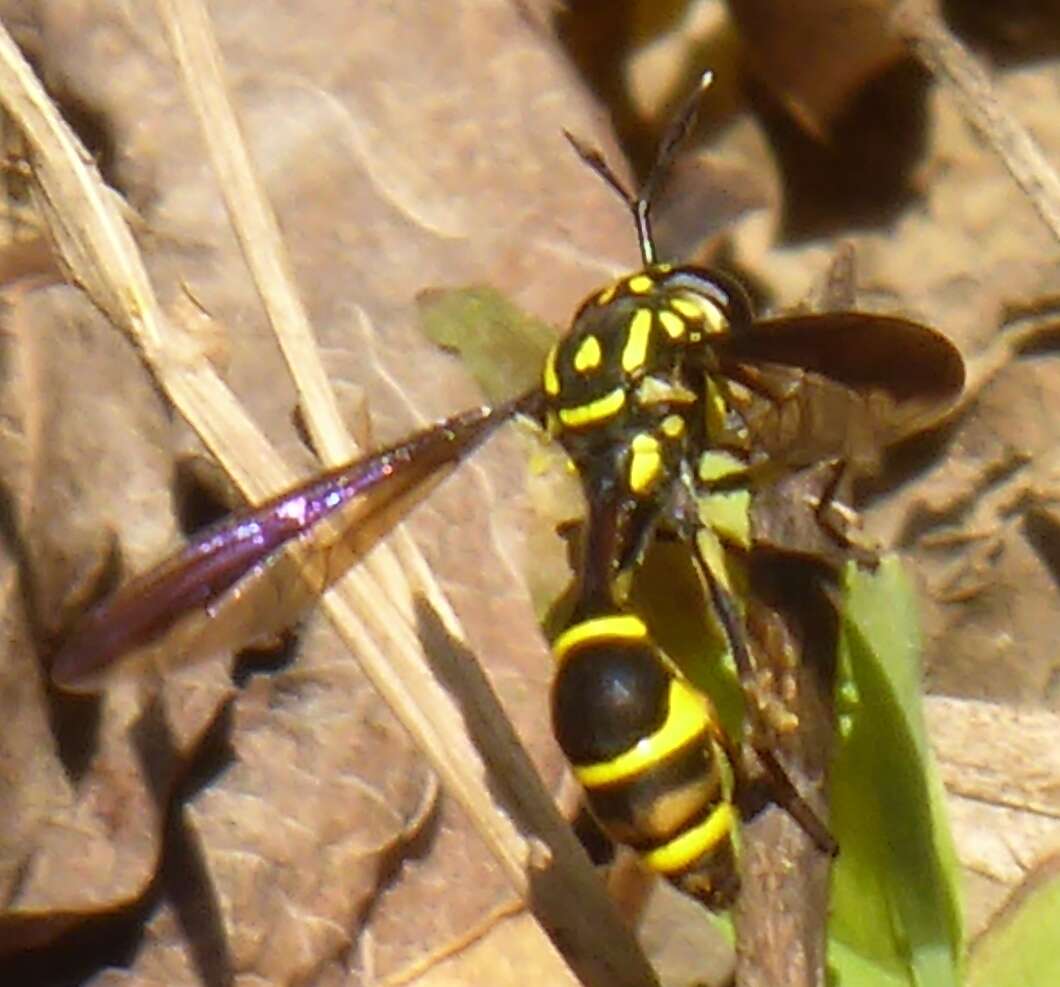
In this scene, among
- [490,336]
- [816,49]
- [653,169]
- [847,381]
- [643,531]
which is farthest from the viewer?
[816,49]

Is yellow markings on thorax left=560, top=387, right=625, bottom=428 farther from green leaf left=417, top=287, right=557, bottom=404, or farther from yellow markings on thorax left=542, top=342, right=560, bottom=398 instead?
green leaf left=417, top=287, right=557, bottom=404

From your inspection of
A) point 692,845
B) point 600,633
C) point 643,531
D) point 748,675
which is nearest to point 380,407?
point 643,531

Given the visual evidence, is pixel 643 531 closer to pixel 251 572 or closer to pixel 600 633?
pixel 600 633

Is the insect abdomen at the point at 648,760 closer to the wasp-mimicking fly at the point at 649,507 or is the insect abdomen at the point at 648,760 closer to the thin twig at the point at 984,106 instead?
the wasp-mimicking fly at the point at 649,507

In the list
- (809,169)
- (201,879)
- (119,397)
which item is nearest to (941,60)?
(809,169)

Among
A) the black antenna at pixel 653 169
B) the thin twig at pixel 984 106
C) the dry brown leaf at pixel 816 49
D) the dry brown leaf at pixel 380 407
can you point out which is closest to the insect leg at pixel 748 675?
the dry brown leaf at pixel 380 407
